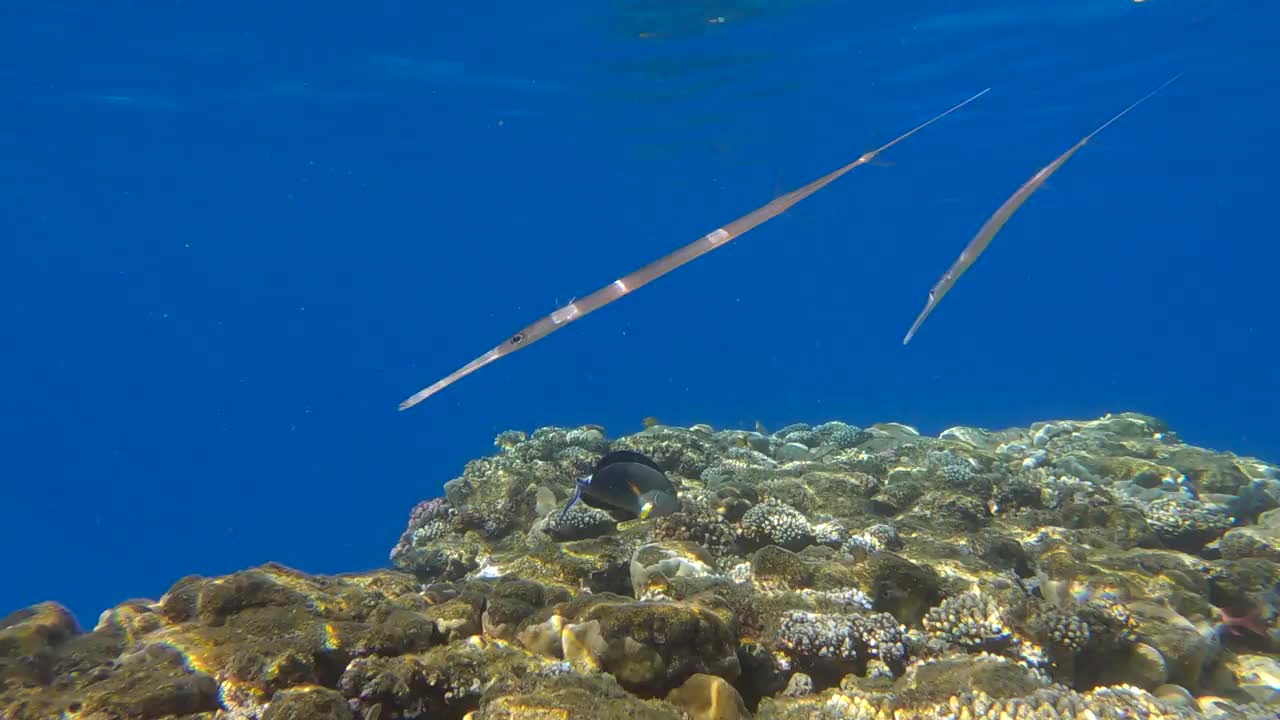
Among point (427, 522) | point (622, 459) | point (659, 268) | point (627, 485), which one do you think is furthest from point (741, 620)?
point (427, 522)

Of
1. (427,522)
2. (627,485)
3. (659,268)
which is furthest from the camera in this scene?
(427,522)

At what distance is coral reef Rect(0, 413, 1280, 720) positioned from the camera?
3.25 m

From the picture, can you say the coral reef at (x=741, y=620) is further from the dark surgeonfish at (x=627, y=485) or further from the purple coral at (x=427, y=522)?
the dark surgeonfish at (x=627, y=485)

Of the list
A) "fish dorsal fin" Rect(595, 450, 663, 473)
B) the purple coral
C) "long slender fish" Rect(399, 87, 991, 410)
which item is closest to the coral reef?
the purple coral

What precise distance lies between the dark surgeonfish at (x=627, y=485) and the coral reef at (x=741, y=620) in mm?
460

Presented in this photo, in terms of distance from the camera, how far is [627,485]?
517 centimetres

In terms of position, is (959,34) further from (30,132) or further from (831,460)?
(30,132)

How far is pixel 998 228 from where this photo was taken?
4668mm

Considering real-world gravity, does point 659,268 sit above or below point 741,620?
above

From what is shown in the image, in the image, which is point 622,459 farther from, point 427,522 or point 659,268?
point 427,522

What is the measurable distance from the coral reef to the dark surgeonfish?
46 cm

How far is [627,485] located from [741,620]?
4.40 ft

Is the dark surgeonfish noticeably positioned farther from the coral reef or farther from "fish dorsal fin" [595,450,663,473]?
the coral reef

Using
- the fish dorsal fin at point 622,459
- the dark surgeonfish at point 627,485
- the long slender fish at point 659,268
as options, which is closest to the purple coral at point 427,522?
the dark surgeonfish at point 627,485
